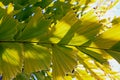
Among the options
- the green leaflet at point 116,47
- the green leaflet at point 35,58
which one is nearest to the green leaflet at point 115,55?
the green leaflet at point 116,47

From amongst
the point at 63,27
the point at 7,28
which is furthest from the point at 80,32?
the point at 7,28

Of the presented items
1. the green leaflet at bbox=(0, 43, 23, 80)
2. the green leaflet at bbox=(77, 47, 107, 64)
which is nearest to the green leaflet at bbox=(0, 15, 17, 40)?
the green leaflet at bbox=(0, 43, 23, 80)

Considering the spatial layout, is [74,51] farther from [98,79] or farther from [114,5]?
[114,5]

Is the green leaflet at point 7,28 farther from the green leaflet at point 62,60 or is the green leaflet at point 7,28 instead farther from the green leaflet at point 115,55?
the green leaflet at point 115,55

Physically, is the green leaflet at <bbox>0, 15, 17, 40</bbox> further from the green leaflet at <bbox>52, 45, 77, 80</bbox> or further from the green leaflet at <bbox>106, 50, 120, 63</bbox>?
the green leaflet at <bbox>106, 50, 120, 63</bbox>

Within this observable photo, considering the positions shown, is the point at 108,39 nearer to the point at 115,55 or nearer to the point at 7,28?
the point at 115,55
